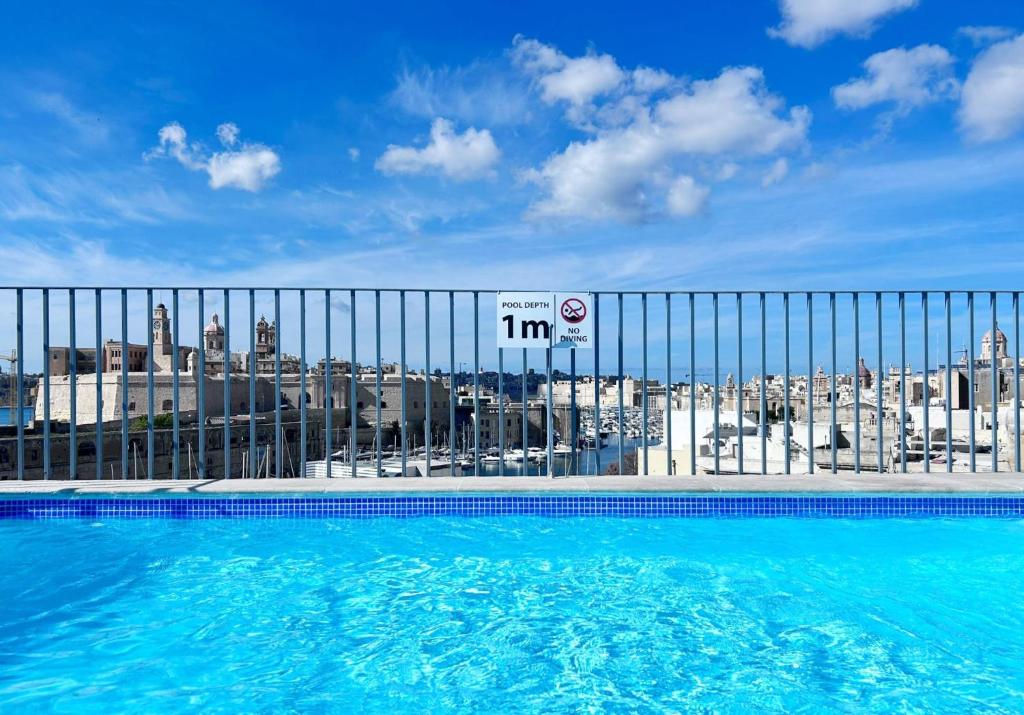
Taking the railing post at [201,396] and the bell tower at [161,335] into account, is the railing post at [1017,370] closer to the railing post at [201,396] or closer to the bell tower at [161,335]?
the railing post at [201,396]

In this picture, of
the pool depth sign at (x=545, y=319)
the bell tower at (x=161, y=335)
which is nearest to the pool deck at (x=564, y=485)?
the pool depth sign at (x=545, y=319)

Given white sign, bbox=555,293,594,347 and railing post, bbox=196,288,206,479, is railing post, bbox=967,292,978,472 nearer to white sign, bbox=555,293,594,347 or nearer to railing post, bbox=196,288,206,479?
white sign, bbox=555,293,594,347

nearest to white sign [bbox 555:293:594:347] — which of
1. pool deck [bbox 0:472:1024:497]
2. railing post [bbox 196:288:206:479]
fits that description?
pool deck [bbox 0:472:1024:497]

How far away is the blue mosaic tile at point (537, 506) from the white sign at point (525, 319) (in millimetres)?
1247

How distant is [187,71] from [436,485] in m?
6.66

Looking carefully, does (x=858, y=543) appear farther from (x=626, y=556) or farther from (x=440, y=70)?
(x=440, y=70)

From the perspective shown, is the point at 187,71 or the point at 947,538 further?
the point at 187,71

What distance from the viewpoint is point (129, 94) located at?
8531mm

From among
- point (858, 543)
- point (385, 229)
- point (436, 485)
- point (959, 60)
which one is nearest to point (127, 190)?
point (385, 229)

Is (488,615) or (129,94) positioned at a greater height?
(129,94)

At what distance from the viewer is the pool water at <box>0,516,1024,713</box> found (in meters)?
2.36

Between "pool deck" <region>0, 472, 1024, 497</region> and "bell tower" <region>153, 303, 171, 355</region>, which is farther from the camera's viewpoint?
"bell tower" <region>153, 303, 171, 355</region>

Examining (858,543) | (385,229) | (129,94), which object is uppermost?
(129,94)

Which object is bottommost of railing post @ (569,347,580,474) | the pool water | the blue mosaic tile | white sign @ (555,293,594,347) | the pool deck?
the pool water
